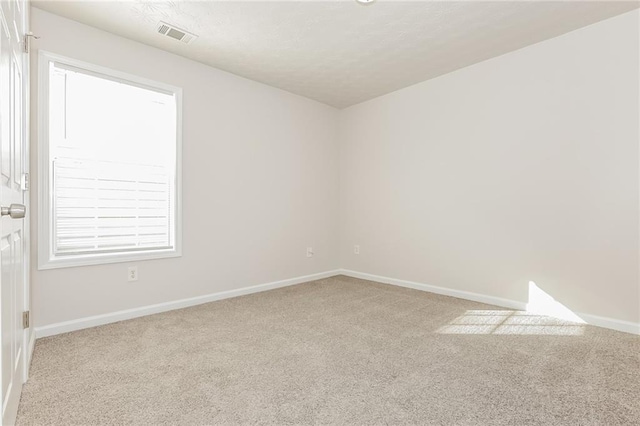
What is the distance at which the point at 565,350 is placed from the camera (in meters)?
2.29

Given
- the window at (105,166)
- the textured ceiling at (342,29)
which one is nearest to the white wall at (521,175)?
the textured ceiling at (342,29)

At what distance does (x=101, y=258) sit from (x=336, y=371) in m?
2.13

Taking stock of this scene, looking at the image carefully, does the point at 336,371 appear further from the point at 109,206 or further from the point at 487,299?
the point at 109,206

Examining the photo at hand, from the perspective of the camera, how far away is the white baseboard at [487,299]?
105 inches

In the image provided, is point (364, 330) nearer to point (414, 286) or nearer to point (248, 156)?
point (414, 286)

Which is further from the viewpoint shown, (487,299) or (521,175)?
(487,299)

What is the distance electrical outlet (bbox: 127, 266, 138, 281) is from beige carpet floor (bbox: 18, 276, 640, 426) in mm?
387

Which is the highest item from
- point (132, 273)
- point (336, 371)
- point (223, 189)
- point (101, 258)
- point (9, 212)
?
point (223, 189)

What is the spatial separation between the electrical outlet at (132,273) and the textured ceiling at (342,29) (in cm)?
199

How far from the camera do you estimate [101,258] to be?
9.12ft

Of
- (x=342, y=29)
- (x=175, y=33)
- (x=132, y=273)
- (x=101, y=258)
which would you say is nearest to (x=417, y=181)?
(x=342, y=29)

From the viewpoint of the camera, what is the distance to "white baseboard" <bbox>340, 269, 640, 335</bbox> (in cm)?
266

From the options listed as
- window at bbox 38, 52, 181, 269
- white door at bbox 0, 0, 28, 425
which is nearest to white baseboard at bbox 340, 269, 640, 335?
window at bbox 38, 52, 181, 269

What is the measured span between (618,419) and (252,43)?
3.47 m
